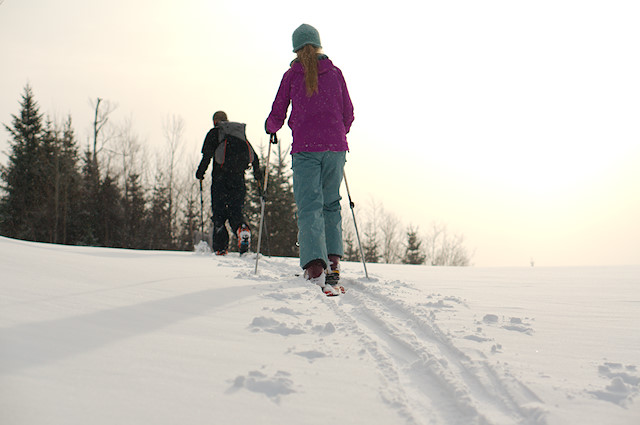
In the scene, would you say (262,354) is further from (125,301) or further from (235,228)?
(235,228)

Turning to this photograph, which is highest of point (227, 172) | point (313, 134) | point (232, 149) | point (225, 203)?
point (232, 149)

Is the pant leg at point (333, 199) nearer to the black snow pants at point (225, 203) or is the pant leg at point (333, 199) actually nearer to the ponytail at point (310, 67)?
the ponytail at point (310, 67)

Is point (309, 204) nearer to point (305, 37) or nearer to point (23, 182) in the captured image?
point (305, 37)

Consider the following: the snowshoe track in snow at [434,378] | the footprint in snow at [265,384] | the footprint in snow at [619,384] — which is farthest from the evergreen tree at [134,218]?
the footprint in snow at [619,384]

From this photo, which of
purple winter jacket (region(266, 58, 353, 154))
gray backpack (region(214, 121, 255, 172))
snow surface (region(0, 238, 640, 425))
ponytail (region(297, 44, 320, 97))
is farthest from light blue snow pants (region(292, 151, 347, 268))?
gray backpack (region(214, 121, 255, 172))

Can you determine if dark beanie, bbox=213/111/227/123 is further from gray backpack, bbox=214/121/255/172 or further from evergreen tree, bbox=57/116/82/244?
evergreen tree, bbox=57/116/82/244

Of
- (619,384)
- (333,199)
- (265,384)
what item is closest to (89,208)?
(333,199)

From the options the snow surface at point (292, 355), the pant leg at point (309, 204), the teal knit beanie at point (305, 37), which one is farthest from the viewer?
the teal knit beanie at point (305, 37)

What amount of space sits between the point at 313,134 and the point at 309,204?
617 millimetres

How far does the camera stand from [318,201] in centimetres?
382

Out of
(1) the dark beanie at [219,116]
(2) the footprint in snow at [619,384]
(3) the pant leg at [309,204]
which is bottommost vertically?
(2) the footprint in snow at [619,384]

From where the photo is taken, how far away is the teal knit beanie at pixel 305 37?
150 inches

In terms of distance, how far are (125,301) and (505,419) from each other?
1897 mm

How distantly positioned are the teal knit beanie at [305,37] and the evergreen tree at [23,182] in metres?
25.8
